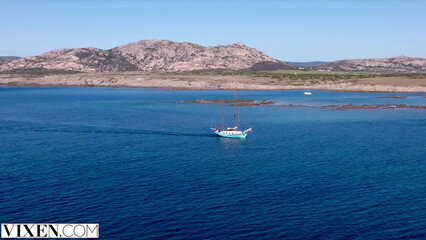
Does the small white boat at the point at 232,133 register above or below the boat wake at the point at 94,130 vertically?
above

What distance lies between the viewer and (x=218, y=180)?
48.8 m

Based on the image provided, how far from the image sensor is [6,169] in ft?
176

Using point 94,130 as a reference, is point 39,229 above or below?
above

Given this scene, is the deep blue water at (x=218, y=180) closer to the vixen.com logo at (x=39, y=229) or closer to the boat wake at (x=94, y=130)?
the boat wake at (x=94, y=130)

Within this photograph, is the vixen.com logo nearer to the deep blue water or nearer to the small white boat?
the deep blue water

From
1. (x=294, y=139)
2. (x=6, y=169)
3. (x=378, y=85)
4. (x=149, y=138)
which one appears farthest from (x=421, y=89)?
(x=6, y=169)

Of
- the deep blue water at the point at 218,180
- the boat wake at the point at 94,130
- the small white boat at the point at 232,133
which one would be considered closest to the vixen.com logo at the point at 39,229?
the deep blue water at the point at 218,180

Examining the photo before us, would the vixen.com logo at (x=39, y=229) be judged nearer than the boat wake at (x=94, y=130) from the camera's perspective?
Yes

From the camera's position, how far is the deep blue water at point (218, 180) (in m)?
36.5

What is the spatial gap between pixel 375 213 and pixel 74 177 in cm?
3186

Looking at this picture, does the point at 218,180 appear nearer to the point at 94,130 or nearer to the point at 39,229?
the point at 39,229

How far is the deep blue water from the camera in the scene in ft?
120

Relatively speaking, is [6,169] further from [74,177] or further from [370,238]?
[370,238]

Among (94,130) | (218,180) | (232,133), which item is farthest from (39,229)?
(94,130)
